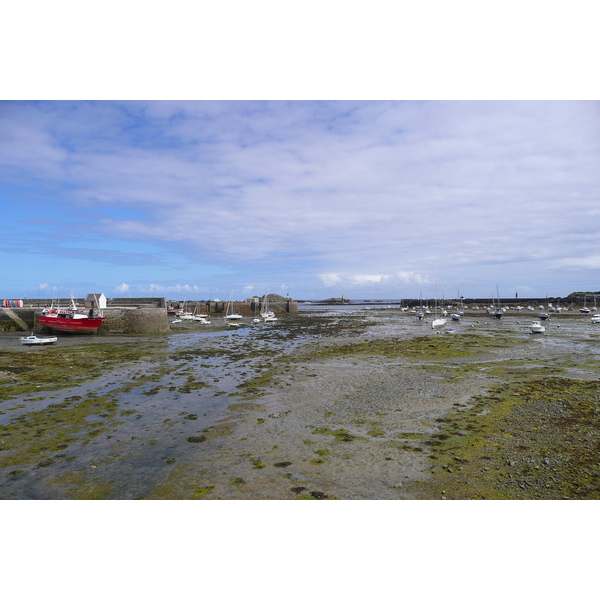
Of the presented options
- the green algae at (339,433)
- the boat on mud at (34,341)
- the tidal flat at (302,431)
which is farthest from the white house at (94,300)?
the green algae at (339,433)

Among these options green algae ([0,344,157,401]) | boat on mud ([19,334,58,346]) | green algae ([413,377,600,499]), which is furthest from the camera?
boat on mud ([19,334,58,346])

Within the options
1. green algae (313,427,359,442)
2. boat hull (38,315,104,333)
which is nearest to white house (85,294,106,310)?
boat hull (38,315,104,333)

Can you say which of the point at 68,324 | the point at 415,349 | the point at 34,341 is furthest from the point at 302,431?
the point at 68,324

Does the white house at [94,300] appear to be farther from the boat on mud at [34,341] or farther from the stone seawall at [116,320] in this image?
the boat on mud at [34,341]

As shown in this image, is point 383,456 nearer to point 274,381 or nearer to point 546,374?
point 274,381

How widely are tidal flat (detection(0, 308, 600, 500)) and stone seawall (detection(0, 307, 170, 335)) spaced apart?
60.6 feet

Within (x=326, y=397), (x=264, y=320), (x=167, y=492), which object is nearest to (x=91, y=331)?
(x=264, y=320)

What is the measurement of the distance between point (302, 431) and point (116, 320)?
3373cm

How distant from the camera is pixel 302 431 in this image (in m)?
9.26

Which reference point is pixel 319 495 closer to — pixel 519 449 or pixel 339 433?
pixel 339 433

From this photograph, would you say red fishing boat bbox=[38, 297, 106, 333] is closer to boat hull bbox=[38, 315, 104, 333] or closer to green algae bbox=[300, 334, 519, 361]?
boat hull bbox=[38, 315, 104, 333]

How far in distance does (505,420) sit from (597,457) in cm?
253

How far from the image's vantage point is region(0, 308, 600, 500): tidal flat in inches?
251

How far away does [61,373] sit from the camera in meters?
16.6
